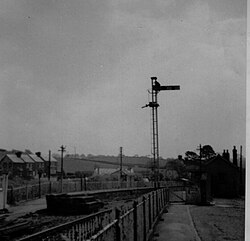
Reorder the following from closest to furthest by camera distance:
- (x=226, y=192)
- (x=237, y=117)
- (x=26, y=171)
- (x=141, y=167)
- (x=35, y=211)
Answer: (x=237, y=117) → (x=35, y=211) → (x=226, y=192) → (x=26, y=171) → (x=141, y=167)

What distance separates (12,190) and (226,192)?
1185 cm

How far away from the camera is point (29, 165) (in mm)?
31797

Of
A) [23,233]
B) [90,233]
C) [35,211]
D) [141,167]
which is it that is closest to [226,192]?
[35,211]

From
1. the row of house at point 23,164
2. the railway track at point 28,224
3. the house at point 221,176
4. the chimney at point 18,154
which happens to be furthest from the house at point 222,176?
the chimney at point 18,154

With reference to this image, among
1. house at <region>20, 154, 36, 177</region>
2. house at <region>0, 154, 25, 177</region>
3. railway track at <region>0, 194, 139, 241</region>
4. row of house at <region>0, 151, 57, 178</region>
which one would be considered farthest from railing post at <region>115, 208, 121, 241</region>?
house at <region>20, 154, 36, 177</region>

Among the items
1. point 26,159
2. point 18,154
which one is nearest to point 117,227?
point 18,154

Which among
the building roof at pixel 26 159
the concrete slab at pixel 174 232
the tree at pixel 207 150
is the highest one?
the tree at pixel 207 150

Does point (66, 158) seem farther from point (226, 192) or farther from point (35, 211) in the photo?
point (35, 211)

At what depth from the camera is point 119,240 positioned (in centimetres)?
331

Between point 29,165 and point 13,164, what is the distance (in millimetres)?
1753

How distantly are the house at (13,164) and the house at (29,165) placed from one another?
33cm

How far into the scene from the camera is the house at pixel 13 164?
97.8 ft

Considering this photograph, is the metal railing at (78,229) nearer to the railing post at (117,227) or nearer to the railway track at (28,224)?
the railing post at (117,227)

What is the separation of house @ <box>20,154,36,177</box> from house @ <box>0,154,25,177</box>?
33cm
